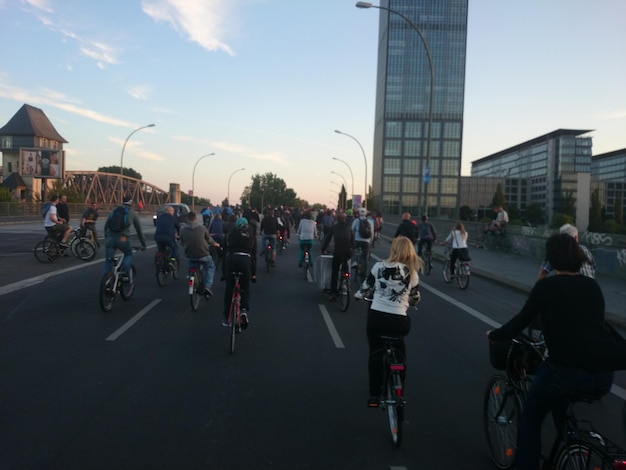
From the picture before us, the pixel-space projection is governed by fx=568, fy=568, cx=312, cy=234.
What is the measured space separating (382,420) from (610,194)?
5978 inches

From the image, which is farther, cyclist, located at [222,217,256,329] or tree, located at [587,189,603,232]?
tree, located at [587,189,603,232]

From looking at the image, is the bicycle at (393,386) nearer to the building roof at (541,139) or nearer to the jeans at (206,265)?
the jeans at (206,265)

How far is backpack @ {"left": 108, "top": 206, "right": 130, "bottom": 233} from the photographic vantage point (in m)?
9.92

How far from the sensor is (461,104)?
117 meters

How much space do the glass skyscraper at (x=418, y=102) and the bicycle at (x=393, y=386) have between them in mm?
107646

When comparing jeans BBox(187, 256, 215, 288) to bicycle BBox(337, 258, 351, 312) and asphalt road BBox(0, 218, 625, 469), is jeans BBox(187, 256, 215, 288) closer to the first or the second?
asphalt road BBox(0, 218, 625, 469)

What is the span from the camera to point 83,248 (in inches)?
684

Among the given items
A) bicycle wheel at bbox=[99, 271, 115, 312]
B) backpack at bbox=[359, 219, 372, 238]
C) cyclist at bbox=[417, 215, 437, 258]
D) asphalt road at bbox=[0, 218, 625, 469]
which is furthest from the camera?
cyclist at bbox=[417, 215, 437, 258]

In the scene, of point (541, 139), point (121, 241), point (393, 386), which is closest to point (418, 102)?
point (541, 139)

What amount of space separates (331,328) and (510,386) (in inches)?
195

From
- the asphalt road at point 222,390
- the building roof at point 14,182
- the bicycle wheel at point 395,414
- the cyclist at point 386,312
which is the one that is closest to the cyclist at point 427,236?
the asphalt road at point 222,390

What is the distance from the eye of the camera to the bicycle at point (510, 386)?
379cm

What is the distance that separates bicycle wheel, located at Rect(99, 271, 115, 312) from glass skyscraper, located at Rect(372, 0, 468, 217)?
103781 mm

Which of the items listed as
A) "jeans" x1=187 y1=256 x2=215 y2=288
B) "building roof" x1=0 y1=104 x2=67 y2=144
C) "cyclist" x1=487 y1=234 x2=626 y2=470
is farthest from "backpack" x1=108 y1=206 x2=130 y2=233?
"building roof" x1=0 y1=104 x2=67 y2=144
